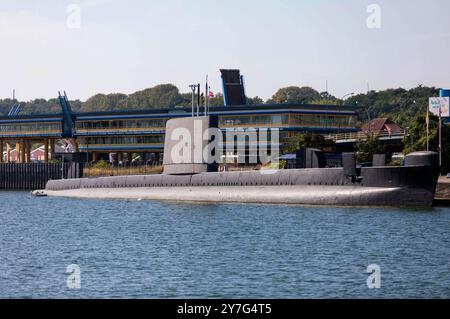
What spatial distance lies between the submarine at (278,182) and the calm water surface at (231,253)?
4.14 ft

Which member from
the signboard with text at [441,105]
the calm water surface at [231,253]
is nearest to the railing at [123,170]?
the signboard with text at [441,105]

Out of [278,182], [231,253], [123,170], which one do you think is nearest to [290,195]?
[278,182]

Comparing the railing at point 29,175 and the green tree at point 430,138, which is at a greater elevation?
the green tree at point 430,138

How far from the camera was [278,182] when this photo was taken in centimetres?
5059

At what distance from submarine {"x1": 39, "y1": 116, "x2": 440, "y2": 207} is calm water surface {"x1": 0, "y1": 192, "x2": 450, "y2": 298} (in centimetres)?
126

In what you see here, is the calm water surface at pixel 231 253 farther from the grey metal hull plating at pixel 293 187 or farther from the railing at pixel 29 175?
the railing at pixel 29 175

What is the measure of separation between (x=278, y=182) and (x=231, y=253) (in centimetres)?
2109

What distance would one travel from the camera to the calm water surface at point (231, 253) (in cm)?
2322

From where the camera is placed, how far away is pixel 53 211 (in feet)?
176

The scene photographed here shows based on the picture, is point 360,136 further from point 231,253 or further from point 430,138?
point 231,253

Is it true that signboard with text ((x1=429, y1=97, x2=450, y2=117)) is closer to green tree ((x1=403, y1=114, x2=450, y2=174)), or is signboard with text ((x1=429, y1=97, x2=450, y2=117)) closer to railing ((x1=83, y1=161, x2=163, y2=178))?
green tree ((x1=403, y1=114, x2=450, y2=174))

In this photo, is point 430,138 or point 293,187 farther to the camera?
point 430,138

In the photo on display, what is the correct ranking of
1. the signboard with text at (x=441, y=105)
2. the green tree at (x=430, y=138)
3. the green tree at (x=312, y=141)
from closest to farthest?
the green tree at (x=430, y=138), the green tree at (x=312, y=141), the signboard with text at (x=441, y=105)

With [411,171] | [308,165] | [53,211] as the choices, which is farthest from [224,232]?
[53,211]
